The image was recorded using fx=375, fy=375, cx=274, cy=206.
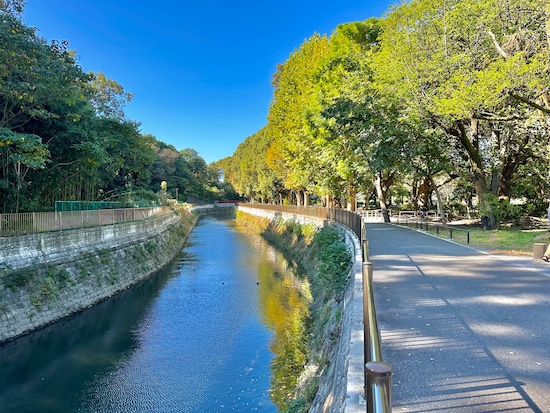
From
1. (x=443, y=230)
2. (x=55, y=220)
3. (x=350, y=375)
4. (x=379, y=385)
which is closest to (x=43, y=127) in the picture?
(x=55, y=220)

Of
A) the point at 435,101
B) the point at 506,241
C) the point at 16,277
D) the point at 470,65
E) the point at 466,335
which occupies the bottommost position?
the point at 16,277

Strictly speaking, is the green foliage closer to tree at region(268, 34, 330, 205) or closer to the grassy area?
the grassy area

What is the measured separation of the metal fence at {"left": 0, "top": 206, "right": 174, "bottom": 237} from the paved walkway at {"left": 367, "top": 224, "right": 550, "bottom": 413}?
1206 cm

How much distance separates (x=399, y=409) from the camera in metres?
3.82

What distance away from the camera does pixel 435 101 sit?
1753 cm

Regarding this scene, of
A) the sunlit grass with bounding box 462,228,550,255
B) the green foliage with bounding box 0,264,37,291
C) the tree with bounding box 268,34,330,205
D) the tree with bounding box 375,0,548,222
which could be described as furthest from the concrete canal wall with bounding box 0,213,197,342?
the tree with bounding box 375,0,548,222

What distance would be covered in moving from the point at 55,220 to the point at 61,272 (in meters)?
2.19

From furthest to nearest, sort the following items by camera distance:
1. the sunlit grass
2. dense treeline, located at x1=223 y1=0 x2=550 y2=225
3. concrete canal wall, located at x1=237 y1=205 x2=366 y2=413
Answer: dense treeline, located at x1=223 y1=0 x2=550 y2=225
the sunlit grass
concrete canal wall, located at x1=237 y1=205 x2=366 y2=413

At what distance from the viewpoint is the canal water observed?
8.92 m

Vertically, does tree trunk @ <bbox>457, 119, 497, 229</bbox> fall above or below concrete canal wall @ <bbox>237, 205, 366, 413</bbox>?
above

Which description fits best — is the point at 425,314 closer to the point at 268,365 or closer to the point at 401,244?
the point at 268,365

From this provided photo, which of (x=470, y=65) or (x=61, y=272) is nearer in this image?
(x=61, y=272)

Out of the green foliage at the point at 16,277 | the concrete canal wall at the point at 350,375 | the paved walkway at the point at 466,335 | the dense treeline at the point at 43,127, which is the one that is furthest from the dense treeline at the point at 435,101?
the green foliage at the point at 16,277

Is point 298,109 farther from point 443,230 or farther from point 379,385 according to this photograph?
point 379,385
